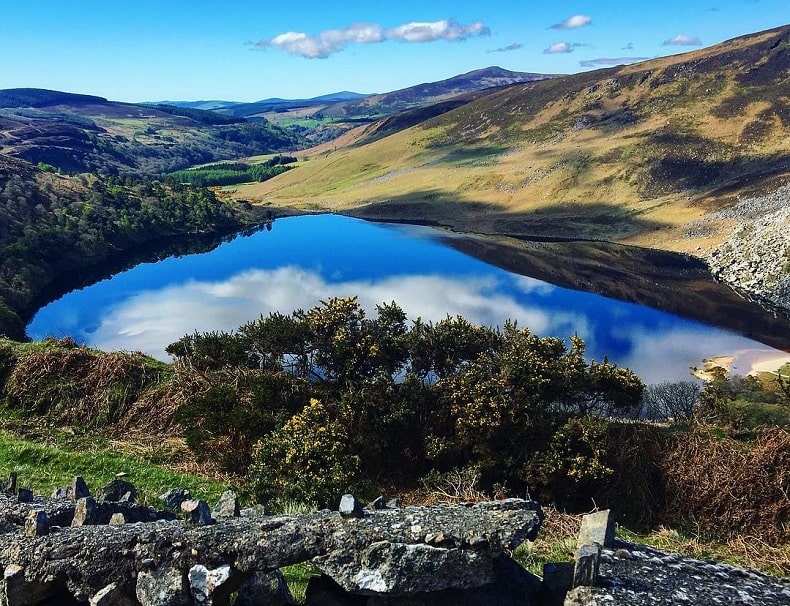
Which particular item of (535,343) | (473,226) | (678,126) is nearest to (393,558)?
(535,343)

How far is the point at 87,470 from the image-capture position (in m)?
15.1

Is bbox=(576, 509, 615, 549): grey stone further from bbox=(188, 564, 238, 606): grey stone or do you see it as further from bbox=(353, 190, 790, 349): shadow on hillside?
bbox=(353, 190, 790, 349): shadow on hillside

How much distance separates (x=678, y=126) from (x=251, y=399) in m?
130

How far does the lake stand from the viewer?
50844 millimetres

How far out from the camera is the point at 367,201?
141750 mm

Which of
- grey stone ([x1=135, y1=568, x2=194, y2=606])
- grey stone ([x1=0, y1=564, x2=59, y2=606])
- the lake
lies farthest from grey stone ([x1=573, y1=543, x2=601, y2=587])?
the lake

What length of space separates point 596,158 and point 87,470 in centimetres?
11992

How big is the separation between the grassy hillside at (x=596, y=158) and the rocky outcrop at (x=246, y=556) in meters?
87.2

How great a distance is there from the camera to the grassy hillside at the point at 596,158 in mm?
101025

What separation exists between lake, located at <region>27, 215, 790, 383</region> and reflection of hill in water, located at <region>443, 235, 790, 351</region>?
255 centimetres

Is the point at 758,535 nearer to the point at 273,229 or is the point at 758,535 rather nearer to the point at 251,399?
the point at 251,399

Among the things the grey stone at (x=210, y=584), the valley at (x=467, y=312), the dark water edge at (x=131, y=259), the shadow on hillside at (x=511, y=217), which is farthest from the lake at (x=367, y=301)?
the grey stone at (x=210, y=584)

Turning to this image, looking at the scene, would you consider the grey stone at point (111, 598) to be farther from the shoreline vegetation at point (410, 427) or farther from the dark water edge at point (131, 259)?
the dark water edge at point (131, 259)

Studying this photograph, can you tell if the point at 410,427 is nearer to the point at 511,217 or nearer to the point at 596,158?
the point at 511,217
